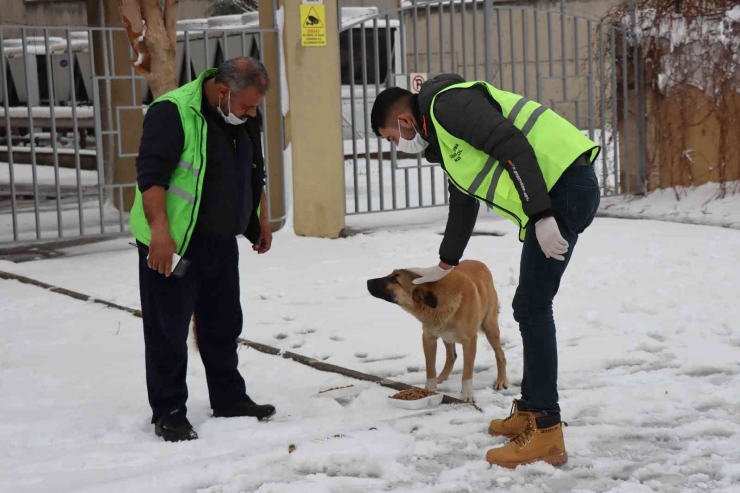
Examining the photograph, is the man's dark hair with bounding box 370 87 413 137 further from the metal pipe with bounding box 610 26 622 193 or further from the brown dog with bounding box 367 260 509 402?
the metal pipe with bounding box 610 26 622 193

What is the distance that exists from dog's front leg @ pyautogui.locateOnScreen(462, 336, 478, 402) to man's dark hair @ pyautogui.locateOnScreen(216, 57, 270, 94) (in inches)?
65.1

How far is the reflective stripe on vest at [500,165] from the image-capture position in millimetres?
3836

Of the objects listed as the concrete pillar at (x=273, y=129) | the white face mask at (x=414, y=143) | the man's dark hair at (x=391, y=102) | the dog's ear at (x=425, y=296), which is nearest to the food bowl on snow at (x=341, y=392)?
the dog's ear at (x=425, y=296)

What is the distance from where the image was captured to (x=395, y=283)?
479 centimetres

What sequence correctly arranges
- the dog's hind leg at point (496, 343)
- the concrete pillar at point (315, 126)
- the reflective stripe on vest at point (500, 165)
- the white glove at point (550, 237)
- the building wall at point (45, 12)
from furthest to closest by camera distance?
1. the building wall at point (45, 12)
2. the concrete pillar at point (315, 126)
3. the dog's hind leg at point (496, 343)
4. the reflective stripe on vest at point (500, 165)
5. the white glove at point (550, 237)

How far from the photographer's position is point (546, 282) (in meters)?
3.91

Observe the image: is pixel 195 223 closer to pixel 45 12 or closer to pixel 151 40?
pixel 151 40

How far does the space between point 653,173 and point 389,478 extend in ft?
29.7

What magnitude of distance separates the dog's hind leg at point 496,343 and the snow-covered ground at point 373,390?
9 cm

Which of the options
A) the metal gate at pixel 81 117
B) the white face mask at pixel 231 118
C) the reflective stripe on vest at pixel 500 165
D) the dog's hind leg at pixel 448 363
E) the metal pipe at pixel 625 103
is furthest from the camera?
the metal pipe at pixel 625 103

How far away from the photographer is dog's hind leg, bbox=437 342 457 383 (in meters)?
5.26

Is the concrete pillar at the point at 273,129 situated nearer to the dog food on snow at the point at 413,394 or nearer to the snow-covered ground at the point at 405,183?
the snow-covered ground at the point at 405,183

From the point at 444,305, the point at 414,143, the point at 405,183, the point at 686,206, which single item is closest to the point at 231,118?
the point at 414,143

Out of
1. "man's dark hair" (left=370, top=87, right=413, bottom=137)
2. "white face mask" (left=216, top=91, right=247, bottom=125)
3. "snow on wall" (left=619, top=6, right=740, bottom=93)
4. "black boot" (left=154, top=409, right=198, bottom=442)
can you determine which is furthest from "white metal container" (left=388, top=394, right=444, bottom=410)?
"snow on wall" (left=619, top=6, right=740, bottom=93)
